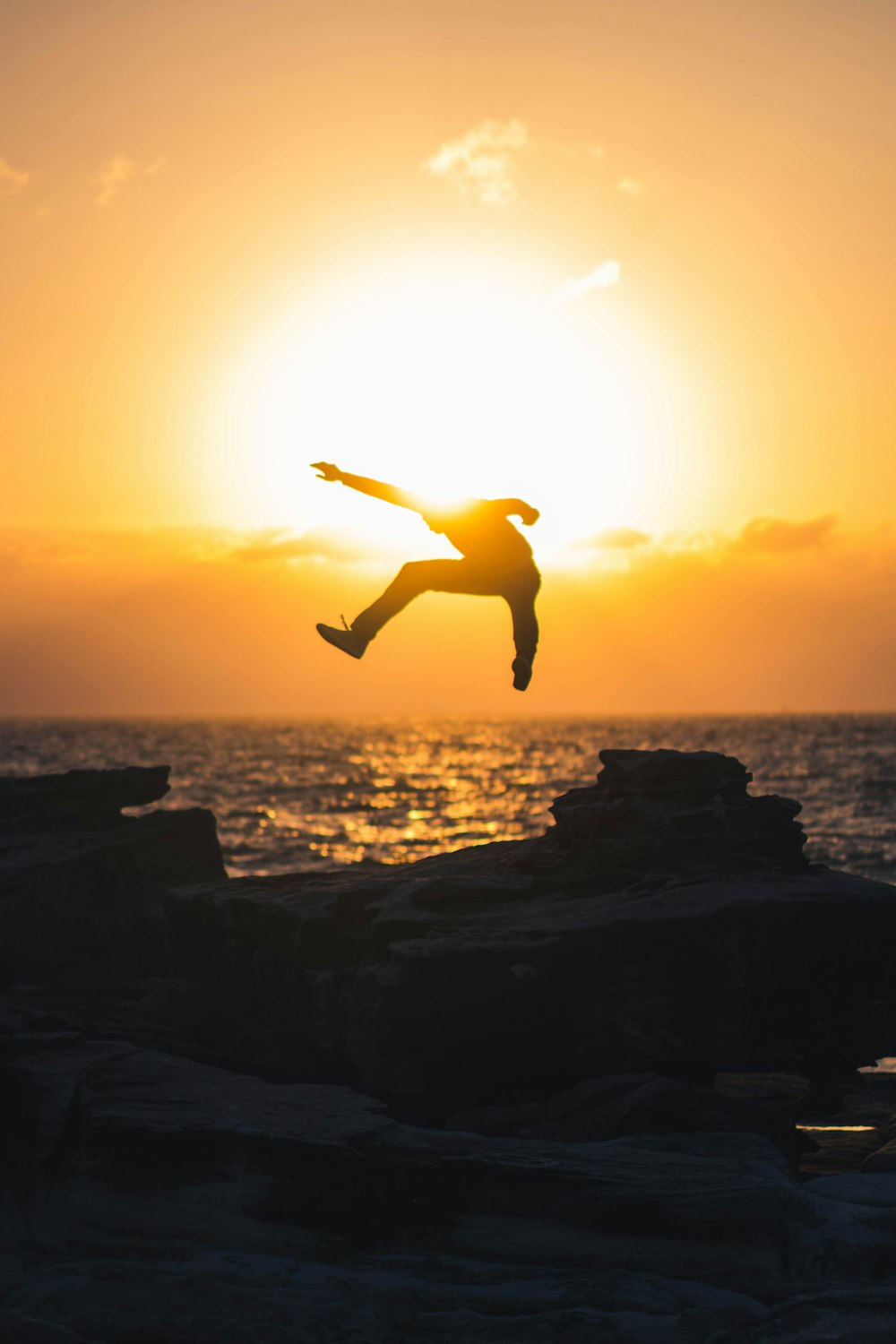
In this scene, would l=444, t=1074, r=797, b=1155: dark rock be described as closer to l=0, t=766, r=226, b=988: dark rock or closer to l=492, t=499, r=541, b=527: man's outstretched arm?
l=492, t=499, r=541, b=527: man's outstretched arm

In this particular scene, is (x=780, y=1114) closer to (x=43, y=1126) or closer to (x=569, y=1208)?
(x=569, y=1208)

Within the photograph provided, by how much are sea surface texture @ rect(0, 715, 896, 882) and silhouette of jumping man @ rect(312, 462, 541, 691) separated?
727 centimetres

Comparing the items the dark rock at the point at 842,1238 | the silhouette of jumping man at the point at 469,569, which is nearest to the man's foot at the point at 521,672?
the silhouette of jumping man at the point at 469,569

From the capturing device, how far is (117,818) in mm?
16922

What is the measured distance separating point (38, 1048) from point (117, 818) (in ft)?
24.4

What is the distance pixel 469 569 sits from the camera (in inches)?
407

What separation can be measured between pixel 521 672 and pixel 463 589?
36.4 inches

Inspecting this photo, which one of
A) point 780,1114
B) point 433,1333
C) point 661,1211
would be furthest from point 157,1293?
point 780,1114

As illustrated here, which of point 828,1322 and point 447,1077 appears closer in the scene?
point 828,1322

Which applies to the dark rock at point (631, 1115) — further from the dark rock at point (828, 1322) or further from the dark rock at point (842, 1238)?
the dark rock at point (828, 1322)

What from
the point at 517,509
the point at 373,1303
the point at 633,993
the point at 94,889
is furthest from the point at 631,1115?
the point at 94,889

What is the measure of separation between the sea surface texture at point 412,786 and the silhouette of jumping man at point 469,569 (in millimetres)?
7269

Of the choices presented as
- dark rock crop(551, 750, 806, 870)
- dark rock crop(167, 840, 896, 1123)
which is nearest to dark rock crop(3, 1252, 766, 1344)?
dark rock crop(167, 840, 896, 1123)

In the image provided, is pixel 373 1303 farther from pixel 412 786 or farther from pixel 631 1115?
pixel 412 786
